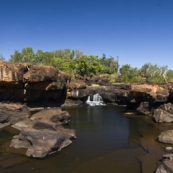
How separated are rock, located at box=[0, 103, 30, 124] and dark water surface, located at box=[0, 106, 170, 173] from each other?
7.21 ft

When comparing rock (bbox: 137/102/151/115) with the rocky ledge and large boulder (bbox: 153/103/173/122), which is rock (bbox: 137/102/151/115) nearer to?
large boulder (bbox: 153/103/173/122)

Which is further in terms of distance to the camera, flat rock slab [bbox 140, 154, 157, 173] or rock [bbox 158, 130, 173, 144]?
rock [bbox 158, 130, 173, 144]

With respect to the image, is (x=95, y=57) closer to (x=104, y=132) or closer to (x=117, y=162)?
(x=104, y=132)

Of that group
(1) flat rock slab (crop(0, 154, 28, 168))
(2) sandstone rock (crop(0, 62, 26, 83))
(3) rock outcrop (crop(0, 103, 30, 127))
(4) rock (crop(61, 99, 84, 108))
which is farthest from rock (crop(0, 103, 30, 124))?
(4) rock (crop(61, 99, 84, 108))

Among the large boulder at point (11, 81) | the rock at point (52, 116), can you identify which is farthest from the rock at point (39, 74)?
the rock at point (52, 116)

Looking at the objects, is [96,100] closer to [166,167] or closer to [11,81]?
[11,81]

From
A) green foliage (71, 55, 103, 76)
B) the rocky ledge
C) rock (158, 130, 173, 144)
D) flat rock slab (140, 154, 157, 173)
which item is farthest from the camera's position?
green foliage (71, 55, 103, 76)

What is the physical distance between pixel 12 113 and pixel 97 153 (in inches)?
567

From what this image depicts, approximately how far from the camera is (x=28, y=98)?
37500mm

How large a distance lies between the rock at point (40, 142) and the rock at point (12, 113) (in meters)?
7.21

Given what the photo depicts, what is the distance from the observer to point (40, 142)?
17.1 m

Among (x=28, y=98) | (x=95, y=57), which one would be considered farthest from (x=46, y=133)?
(x=95, y=57)

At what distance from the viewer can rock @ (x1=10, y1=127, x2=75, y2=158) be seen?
54.3ft

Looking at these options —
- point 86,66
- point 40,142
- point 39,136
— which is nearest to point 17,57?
point 86,66
